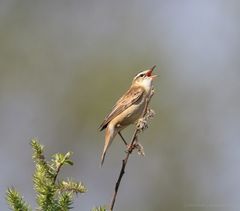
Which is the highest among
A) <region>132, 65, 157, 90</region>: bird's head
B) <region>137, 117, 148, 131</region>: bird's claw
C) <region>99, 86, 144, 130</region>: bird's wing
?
<region>132, 65, 157, 90</region>: bird's head

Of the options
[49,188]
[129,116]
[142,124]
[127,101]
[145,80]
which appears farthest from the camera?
[145,80]

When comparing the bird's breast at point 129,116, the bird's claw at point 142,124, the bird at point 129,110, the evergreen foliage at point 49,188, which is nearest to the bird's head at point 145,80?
the bird at point 129,110

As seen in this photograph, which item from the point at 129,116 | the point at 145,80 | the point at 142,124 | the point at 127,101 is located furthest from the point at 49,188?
the point at 145,80

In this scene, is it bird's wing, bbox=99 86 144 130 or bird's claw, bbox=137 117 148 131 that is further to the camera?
bird's wing, bbox=99 86 144 130

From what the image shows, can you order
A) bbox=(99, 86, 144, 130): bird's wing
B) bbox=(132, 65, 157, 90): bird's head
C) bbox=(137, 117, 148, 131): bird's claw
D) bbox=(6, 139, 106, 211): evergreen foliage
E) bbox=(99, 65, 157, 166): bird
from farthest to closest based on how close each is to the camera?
bbox=(132, 65, 157, 90): bird's head < bbox=(99, 86, 144, 130): bird's wing < bbox=(99, 65, 157, 166): bird < bbox=(137, 117, 148, 131): bird's claw < bbox=(6, 139, 106, 211): evergreen foliage

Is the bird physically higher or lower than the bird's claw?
higher

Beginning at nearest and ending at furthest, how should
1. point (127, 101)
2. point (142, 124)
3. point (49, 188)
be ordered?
point (49, 188), point (142, 124), point (127, 101)

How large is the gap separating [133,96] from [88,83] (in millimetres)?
7481

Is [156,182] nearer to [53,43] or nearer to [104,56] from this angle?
[104,56]

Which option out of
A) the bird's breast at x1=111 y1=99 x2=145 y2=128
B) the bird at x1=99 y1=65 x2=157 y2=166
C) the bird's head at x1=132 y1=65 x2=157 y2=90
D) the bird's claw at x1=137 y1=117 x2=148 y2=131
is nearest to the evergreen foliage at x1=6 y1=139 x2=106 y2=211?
the bird's claw at x1=137 y1=117 x2=148 y2=131

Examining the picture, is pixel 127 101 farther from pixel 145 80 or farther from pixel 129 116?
pixel 145 80

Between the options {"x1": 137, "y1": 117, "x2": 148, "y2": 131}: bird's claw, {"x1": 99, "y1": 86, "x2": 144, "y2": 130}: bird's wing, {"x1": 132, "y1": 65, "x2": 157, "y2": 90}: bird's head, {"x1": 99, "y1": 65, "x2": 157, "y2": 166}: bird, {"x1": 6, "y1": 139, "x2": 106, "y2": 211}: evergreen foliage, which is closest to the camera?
{"x1": 6, "y1": 139, "x2": 106, "y2": 211}: evergreen foliage

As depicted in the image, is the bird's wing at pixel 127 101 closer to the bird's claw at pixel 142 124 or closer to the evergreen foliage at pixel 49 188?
the bird's claw at pixel 142 124

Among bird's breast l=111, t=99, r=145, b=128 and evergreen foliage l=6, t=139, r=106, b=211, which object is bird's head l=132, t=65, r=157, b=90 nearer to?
bird's breast l=111, t=99, r=145, b=128
